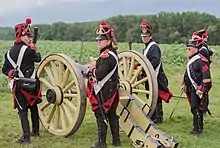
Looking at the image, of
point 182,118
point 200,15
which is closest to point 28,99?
point 182,118

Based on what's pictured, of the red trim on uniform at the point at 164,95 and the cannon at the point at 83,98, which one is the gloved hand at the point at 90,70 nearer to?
the cannon at the point at 83,98

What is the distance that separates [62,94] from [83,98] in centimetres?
51

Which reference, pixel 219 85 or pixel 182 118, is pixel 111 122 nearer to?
pixel 182 118

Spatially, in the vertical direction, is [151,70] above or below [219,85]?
above

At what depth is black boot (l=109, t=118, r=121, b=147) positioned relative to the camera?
657 cm

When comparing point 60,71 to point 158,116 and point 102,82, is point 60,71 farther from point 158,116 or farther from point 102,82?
point 158,116

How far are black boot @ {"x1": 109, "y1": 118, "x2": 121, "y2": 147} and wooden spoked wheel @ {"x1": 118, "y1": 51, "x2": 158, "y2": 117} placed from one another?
877 mm

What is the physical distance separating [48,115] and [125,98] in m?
1.30

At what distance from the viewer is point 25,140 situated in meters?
6.85

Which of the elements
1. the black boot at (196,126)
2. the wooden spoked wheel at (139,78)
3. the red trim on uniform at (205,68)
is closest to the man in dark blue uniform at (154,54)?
the wooden spoked wheel at (139,78)

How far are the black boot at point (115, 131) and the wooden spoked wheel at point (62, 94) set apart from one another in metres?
0.42

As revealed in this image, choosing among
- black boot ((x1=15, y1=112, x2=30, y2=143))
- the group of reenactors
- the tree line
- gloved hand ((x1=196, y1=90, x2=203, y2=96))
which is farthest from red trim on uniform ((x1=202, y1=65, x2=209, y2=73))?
the tree line

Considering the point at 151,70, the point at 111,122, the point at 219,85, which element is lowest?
the point at 219,85

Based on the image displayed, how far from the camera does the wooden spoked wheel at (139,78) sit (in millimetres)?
7344
